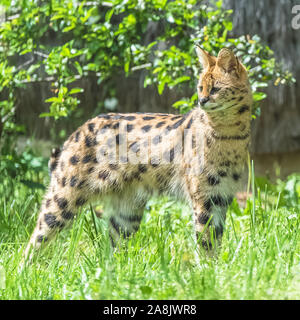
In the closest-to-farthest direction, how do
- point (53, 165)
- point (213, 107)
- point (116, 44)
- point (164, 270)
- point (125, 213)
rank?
point (164, 270), point (213, 107), point (53, 165), point (125, 213), point (116, 44)

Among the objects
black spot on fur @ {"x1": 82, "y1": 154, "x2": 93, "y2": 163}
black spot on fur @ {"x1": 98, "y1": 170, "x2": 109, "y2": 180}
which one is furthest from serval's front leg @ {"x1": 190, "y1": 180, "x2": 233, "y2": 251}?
black spot on fur @ {"x1": 82, "y1": 154, "x2": 93, "y2": 163}

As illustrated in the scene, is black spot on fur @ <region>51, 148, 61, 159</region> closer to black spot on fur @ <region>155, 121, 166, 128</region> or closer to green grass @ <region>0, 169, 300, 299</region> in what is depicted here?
green grass @ <region>0, 169, 300, 299</region>

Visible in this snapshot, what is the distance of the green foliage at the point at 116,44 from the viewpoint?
18.2ft

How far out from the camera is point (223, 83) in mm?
4258

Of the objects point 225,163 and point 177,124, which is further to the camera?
point 177,124

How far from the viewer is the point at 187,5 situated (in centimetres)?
554

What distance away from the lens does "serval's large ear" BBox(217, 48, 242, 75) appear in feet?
13.9

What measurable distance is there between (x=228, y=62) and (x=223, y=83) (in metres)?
0.17

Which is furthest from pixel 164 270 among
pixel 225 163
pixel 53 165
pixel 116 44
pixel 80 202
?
pixel 116 44

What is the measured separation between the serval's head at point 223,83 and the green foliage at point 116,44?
1075 mm

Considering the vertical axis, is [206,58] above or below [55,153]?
above

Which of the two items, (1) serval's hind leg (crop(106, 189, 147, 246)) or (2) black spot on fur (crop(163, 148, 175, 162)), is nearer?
(2) black spot on fur (crop(163, 148, 175, 162))

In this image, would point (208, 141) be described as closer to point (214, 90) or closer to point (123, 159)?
point (214, 90)
